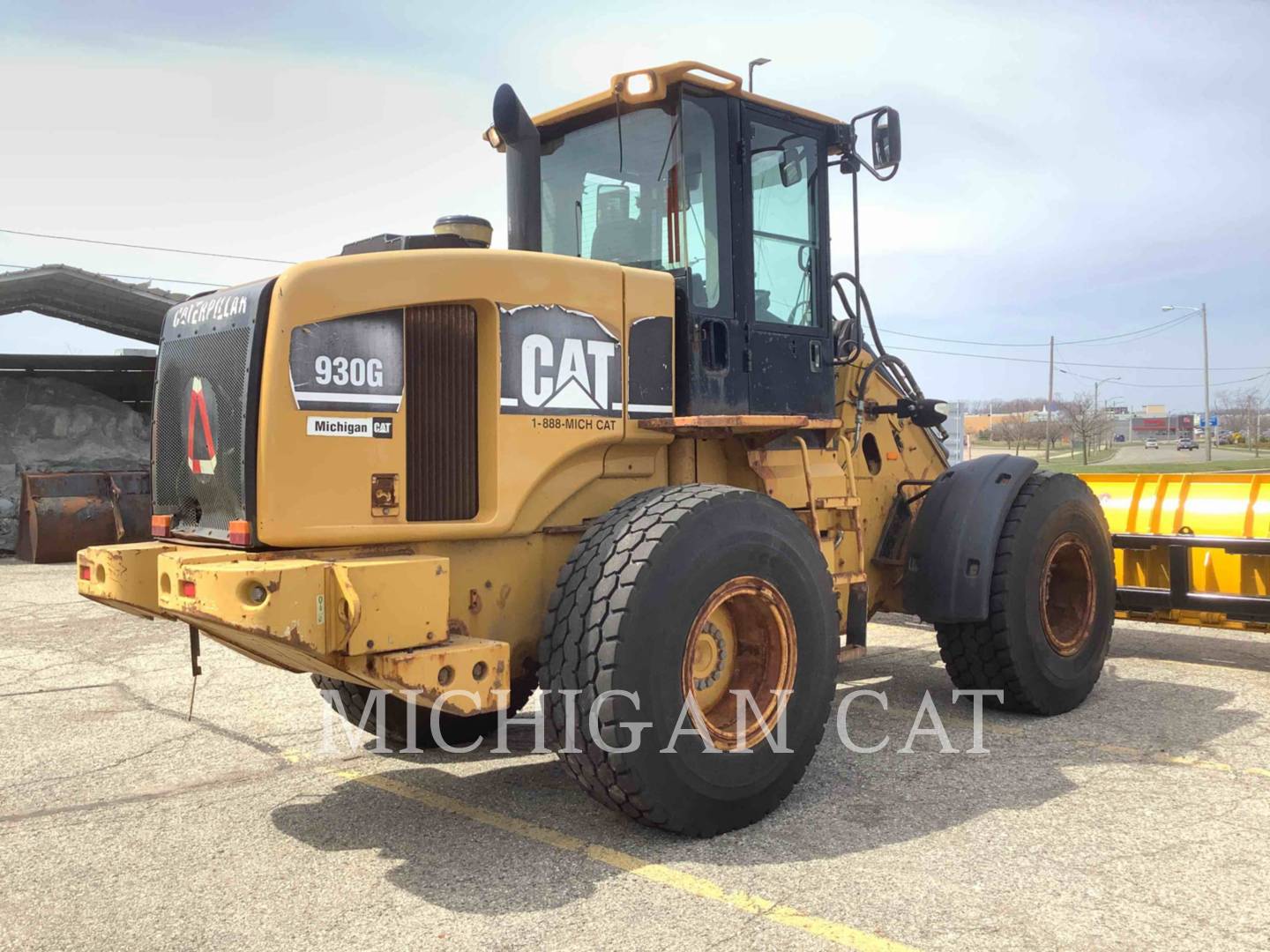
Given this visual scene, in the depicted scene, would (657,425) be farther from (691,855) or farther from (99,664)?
(99,664)

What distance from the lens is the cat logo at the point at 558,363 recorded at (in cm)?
442

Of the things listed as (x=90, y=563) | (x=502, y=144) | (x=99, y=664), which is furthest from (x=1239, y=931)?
(x=99, y=664)

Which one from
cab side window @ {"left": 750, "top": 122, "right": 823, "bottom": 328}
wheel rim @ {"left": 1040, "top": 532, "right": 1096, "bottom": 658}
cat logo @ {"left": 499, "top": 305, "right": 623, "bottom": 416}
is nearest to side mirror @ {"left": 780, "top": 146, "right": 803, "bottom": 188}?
cab side window @ {"left": 750, "top": 122, "right": 823, "bottom": 328}

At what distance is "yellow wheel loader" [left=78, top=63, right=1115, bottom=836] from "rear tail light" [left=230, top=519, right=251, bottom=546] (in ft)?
0.04

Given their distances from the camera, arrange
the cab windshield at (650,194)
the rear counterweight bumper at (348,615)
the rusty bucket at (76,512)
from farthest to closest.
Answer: the rusty bucket at (76,512) → the cab windshield at (650,194) → the rear counterweight bumper at (348,615)

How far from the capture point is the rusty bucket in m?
15.7

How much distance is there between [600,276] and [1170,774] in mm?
3309

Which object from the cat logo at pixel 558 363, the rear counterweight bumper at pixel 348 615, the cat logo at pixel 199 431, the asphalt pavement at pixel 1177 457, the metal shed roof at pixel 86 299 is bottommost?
the asphalt pavement at pixel 1177 457

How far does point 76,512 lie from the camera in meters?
15.8

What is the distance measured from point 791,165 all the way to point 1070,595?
9.92 ft

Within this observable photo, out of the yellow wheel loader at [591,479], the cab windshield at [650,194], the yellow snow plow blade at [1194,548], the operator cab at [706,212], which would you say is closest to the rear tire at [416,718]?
the yellow wheel loader at [591,479]

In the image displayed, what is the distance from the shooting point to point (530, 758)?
5.58m

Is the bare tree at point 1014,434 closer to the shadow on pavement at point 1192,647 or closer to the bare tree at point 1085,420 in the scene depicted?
the bare tree at point 1085,420

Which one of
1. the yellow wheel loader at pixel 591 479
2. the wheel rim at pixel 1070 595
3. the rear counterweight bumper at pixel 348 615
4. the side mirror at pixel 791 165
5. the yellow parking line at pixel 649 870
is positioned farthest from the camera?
the wheel rim at pixel 1070 595
